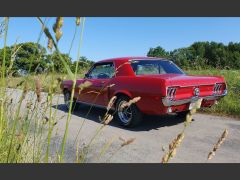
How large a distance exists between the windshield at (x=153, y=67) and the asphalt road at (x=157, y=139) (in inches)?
43.9

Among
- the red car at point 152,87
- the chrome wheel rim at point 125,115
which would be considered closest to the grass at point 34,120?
the red car at point 152,87

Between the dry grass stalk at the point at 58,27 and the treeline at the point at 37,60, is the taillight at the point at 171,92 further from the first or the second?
the dry grass stalk at the point at 58,27

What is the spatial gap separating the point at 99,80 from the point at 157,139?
253cm

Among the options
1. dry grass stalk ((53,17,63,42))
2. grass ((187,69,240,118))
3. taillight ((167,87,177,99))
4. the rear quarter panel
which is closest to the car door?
the rear quarter panel

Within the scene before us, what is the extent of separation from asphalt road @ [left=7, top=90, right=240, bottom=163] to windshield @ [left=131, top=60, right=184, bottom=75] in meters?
1.12

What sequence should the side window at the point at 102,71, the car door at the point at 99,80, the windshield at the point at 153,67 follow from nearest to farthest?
the windshield at the point at 153,67 < the car door at the point at 99,80 < the side window at the point at 102,71

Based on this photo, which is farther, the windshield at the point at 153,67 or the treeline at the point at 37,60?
the windshield at the point at 153,67

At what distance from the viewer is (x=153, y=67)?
698cm

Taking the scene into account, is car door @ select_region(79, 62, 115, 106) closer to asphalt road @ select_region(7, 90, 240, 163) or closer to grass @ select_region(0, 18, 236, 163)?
asphalt road @ select_region(7, 90, 240, 163)

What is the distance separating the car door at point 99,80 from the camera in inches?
284

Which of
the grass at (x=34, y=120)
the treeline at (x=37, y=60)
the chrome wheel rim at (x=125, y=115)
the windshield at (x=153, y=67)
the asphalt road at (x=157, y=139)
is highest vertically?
the windshield at (x=153, y=67)

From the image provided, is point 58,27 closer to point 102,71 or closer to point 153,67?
point 153,67

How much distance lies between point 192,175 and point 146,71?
5.84m

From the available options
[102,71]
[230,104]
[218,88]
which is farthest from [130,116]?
[230,104]
